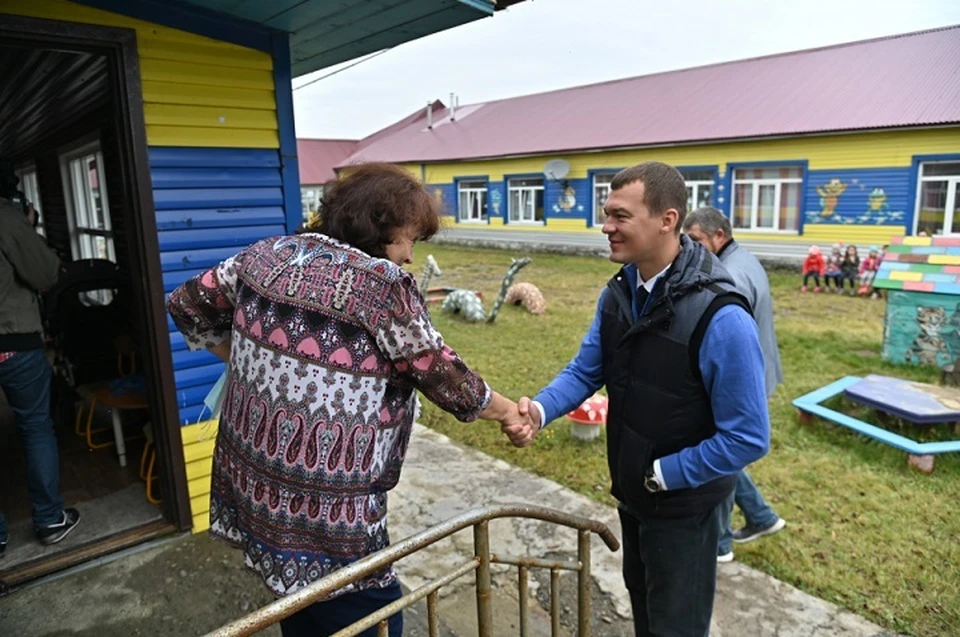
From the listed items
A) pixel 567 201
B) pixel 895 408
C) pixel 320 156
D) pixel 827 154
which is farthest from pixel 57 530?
pixel 320 156

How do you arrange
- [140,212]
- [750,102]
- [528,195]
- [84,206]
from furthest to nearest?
1. [528,195]
2. [750,102]
3. [84,206]
4. [140,212]

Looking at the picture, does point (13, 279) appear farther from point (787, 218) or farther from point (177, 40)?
point (787, 218)

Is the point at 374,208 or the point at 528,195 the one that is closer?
the point at 374,208

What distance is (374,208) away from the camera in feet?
5.29

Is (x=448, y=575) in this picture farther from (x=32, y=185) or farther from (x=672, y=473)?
(x=32, y=185)

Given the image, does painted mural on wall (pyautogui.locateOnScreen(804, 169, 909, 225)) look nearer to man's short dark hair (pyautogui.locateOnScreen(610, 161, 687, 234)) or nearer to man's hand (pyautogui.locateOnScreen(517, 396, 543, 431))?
man's short dark hair (pyautogui.locateOnScreen(610, 161, 687, 234))

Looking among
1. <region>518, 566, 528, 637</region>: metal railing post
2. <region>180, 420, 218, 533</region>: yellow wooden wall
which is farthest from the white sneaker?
<region>180, 420, 218, 533</region>: yellow wooden wall

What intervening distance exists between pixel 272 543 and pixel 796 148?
15.9m

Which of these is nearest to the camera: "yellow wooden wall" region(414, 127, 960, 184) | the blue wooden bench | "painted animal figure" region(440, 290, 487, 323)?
the blue wooden bench

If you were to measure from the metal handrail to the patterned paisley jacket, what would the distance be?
8.1 inches

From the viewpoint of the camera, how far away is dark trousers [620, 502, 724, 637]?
2045 mm

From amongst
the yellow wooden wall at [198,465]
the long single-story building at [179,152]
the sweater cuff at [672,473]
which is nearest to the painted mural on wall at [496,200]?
the long single-story building at [179,152]

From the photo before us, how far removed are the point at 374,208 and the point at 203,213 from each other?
1952mm

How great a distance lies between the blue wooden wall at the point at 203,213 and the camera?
3090 mm
